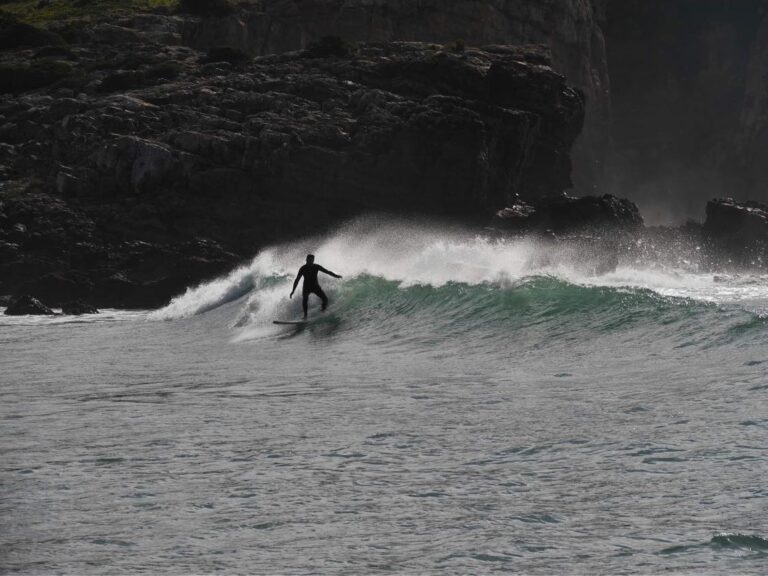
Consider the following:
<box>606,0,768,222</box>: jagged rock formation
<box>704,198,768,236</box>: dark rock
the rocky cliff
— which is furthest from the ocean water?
<box>606,0,768,222</box>: jagged rock formation

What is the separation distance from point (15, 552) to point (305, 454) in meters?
3.11

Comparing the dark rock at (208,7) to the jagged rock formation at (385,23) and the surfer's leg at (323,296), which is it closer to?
the jagged rock formation at (385,23)

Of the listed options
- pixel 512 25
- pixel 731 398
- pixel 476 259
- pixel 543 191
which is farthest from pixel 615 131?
pixel 731 398

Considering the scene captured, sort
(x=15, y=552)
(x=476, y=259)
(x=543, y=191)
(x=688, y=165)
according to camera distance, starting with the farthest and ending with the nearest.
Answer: (x=688, y=165), (x=543, y=191), (x=476, y=259), (x=15, y=552)

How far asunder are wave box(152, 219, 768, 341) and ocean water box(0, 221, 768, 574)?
14 cm

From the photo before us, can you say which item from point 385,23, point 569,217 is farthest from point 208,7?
point 569,217

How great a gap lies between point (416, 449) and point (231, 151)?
122 ft

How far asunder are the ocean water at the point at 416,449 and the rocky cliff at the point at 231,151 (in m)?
21.6

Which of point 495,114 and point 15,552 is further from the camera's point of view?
point 495,114

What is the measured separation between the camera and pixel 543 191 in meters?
57.9

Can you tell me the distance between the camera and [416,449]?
31.9 ft

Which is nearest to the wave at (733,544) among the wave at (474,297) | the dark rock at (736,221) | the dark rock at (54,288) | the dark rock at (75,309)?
the wave at (474,297)

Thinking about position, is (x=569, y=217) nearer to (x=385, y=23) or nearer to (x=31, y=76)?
(x=385, y=23)

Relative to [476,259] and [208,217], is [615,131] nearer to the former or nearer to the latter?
[208,217]
